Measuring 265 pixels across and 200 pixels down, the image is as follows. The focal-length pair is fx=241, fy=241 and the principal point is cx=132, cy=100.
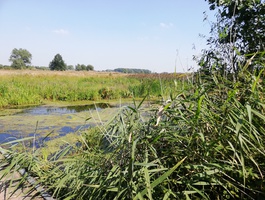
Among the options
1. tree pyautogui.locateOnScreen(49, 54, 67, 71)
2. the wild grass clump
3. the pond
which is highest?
tree pyautogui.locateOnScreen(49, 54, 67, 71)

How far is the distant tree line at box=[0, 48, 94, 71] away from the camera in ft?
148

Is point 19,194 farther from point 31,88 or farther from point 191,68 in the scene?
point 31,88

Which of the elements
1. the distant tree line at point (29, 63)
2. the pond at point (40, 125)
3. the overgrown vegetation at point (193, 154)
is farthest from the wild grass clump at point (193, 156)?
the distant tree line at point (29, 63)

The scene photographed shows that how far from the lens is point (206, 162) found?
1485 millimetres

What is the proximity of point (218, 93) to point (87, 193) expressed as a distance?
1.28m

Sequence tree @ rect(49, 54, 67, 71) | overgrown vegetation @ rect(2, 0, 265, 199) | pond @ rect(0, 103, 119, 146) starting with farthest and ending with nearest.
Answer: tree @ rect(49, 54, 67, 71) → pond @ rect(0, 103, 119, 146) → overgrown vegetation @ rect(2, 0, 265, 199)

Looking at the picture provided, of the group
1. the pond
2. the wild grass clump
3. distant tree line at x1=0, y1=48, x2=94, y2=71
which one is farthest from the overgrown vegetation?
distant tree line at x1=0, y1=48, x2=94, y2=71

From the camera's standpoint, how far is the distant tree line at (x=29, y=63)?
4516cm

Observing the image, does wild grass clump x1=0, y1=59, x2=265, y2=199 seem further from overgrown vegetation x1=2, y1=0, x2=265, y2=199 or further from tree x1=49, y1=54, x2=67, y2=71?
tree x1=49, y1=54, x2=67, y2=71

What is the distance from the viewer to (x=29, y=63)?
65.9 metres

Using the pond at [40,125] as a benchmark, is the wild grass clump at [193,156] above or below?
above

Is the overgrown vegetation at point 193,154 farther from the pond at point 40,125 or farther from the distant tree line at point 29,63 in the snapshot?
the distant tree line at point 29,63

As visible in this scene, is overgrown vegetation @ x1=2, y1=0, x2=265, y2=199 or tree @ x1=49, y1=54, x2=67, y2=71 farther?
tree @ x1=49, y1=54, x2=67, y2=71

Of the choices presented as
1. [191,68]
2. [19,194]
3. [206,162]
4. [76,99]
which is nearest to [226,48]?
[191,68]
